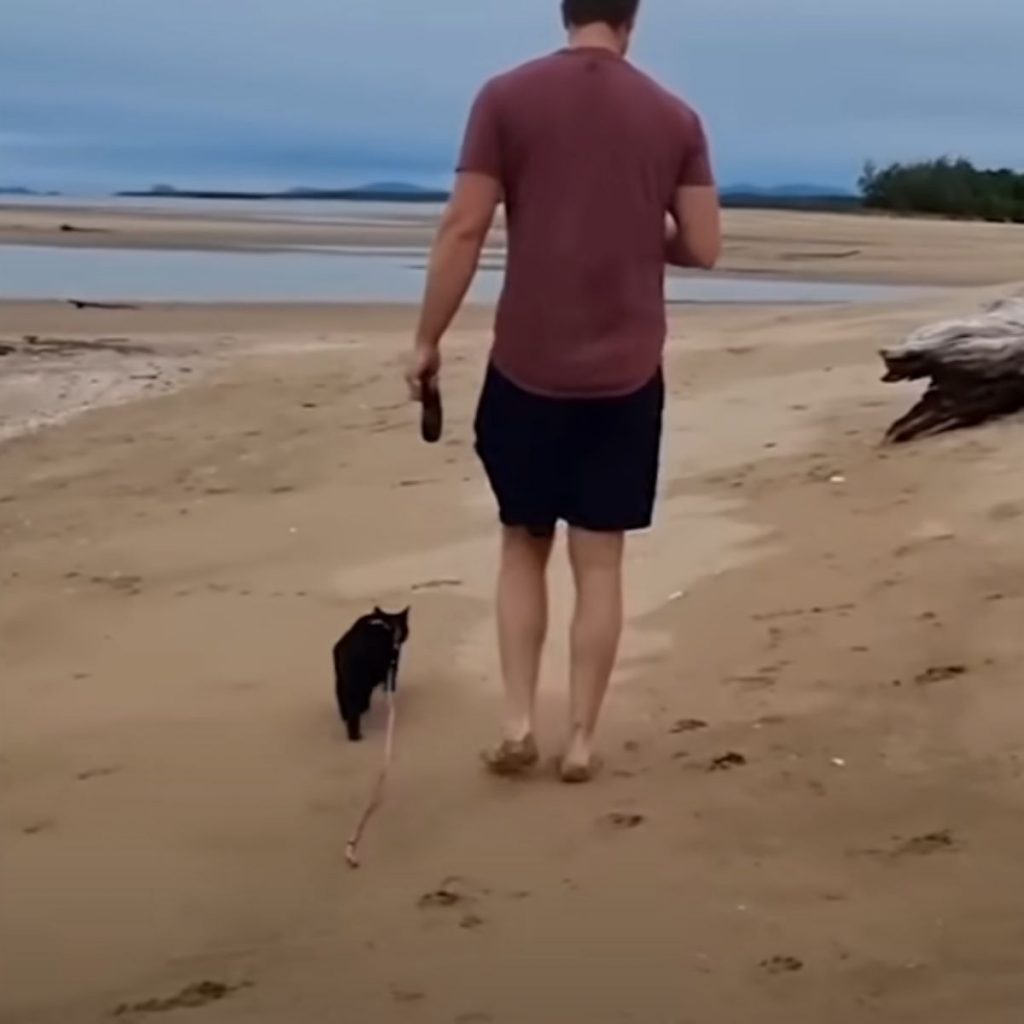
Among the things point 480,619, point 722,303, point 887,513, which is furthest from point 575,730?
point 722,303

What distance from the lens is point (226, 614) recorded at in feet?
20.9

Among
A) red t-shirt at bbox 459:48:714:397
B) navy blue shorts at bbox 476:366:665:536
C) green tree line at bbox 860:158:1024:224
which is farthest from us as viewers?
green tree line at bbox 860:158:1024:224

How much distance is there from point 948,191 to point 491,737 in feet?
205

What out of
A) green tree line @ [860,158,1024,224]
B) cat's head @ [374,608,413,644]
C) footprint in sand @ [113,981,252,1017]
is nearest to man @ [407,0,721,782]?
cat's head @ [374,608,413,644]

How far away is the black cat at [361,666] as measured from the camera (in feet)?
16.4

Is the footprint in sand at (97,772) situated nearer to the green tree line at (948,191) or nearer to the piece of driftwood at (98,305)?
the piece of driftwood at (98,305)

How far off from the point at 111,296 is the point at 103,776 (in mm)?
20237

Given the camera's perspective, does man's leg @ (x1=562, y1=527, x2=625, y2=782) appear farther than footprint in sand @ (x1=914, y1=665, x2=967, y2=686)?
No

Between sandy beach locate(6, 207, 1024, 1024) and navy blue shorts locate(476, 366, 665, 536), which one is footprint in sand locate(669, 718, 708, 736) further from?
navy blue shorts locate(476, 366, 665, 536)

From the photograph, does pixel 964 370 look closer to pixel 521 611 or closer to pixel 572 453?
pixel 521 611

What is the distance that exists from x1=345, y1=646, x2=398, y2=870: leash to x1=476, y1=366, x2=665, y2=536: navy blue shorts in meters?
0.66

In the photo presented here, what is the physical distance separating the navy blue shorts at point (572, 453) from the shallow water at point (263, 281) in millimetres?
17001

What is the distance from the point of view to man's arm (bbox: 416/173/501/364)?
4.41 m

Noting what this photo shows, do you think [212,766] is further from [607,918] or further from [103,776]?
[607,918]
